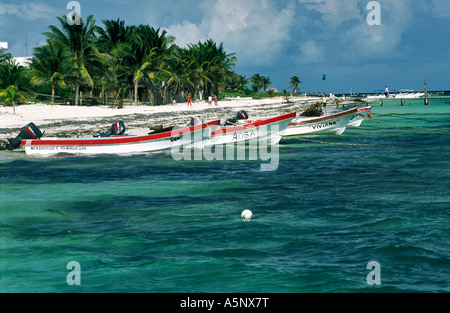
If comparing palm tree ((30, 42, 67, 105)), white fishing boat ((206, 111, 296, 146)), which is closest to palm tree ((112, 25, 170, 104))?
palm tree ((30, 42, 67, 105))

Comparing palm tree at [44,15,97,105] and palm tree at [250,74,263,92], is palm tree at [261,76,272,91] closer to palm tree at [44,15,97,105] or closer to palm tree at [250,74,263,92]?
palm tree at [250,74,263,92]

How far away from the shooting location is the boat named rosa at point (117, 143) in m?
20.0

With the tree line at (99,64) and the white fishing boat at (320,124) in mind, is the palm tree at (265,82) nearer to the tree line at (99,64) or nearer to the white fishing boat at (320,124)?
the tree line at (99,64)

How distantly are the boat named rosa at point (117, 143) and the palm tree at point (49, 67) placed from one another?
31684 mm

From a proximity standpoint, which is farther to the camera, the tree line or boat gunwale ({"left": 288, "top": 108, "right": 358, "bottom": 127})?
the tree line

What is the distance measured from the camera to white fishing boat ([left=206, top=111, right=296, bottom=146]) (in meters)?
22.2

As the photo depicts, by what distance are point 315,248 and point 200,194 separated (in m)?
5.29

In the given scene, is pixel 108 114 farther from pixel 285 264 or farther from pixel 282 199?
pixel 285 264

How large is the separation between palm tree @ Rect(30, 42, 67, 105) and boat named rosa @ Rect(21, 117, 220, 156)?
104 ft

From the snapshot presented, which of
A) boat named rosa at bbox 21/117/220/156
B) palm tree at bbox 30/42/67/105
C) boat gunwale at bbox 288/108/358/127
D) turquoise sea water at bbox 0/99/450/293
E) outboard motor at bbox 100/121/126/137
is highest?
palm tree at bbox 30/42/67/105

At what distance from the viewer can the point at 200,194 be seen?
1315 cm

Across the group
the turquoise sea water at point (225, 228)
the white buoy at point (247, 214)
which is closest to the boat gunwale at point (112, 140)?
the turquoise sea water at point (225, 228)

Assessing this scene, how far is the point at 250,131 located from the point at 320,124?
653 cm
